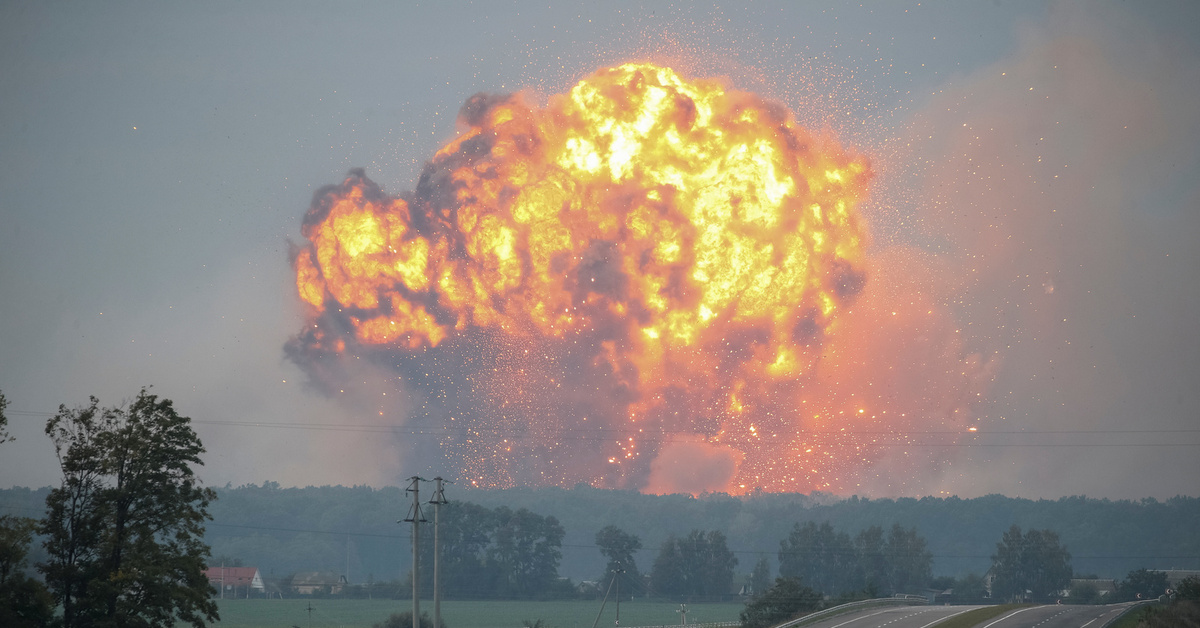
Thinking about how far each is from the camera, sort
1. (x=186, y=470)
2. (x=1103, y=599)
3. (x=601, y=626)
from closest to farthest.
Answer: (x=186, y=470), (x=601, y=626), (x=1103, y=599)

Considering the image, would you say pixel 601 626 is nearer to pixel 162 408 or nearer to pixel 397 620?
pixel 397 620

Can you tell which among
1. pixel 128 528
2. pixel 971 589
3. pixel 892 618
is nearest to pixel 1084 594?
pixel 971 589

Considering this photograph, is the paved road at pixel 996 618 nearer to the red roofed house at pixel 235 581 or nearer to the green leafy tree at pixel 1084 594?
the green leafy tree at pixel 1084 594

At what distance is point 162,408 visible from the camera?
48.4 m

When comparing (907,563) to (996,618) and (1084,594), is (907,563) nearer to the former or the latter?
(1084,594)

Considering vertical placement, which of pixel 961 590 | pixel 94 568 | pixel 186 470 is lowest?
pixel 961 590

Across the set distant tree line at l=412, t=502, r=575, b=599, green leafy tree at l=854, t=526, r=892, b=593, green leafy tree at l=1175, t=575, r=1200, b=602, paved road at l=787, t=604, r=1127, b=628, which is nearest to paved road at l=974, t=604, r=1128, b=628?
paved road at l=787, t=604, r=1127, b=628

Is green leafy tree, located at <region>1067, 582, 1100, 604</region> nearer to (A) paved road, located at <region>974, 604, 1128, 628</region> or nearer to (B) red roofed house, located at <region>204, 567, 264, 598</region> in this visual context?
(A) paved road, located at <region>974, 604, 1128, 628</region>

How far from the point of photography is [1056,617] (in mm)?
96875

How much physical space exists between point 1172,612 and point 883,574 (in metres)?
111

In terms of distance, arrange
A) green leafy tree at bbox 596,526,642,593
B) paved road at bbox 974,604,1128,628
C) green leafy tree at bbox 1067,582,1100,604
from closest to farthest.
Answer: paved road at bbox 974,604,1128,628, green leafy tree at bbox 1067,582,1100,604, green leafy tree at bbox 596,526,642,593

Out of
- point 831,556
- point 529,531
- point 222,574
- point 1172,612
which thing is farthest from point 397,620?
point 831,556

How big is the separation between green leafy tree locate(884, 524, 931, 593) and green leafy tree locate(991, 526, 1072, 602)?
2.78 m

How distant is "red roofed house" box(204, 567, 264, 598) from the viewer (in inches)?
6693
